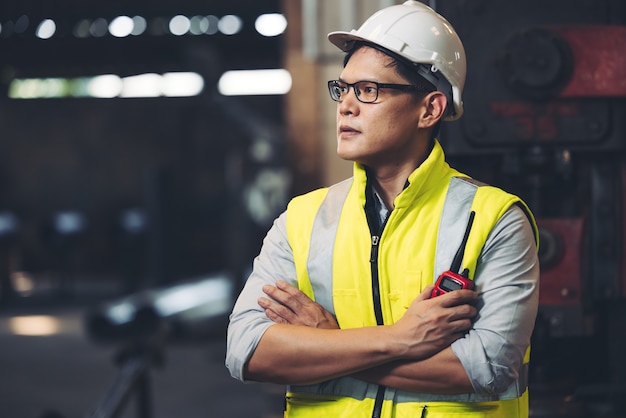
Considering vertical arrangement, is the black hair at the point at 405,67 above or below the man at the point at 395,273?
above

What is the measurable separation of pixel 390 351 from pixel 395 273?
0.17m

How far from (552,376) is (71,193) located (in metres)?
13.9

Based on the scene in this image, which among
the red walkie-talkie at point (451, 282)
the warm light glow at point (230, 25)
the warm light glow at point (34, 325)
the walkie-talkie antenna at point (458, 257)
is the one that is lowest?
the warm light glow at point (34, 325)

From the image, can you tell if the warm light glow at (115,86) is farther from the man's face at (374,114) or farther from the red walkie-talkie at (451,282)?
the red walkie-talkie at (451,282)

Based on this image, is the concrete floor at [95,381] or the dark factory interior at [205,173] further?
the concrete floor at [95,381]

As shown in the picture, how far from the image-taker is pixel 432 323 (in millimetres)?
1731

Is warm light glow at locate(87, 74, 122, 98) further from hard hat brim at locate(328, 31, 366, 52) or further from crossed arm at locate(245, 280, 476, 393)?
crossed arm at locate(245, 280, 476, 393)

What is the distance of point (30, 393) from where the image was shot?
7.10 meters

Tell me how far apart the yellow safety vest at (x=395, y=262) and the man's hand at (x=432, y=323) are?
7 centimetres

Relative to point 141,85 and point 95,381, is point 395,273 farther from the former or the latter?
point 141,85

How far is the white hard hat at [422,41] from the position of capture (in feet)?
6.25

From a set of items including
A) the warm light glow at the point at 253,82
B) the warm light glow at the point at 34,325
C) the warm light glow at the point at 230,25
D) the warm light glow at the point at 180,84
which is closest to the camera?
the warm light glow at the point at 34,325

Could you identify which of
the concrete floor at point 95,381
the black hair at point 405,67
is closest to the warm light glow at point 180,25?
the concrete floor at point 95,381

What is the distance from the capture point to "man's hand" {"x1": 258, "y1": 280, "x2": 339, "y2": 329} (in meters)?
1.83
